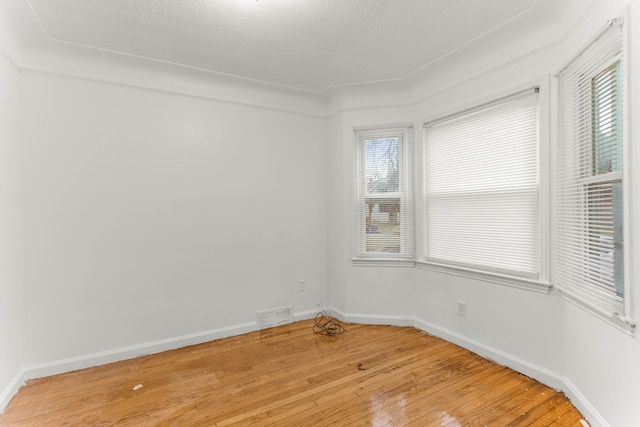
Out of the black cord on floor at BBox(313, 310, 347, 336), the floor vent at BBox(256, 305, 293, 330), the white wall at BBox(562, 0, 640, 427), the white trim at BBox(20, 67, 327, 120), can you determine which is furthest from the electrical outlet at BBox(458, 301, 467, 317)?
the white trim at BBox(20, 67, 327, 120)

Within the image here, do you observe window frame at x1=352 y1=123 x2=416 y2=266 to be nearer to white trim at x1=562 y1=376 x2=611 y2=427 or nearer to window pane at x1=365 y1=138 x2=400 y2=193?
window pane at x1=365 y1=138 x2=400 y2=193

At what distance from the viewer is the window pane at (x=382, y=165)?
336 cm

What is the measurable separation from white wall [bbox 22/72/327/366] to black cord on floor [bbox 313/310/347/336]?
0.61 ft

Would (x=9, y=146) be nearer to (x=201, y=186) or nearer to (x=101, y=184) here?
(x=101, y=184)

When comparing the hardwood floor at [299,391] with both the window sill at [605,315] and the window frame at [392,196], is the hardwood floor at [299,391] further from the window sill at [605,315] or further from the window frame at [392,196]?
the window frame at [392,196]

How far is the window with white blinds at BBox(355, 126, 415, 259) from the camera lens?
329 centimetres

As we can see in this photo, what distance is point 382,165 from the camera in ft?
11.2

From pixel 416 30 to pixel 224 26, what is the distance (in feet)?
4.61

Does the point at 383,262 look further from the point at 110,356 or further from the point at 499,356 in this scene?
the point at 110,356

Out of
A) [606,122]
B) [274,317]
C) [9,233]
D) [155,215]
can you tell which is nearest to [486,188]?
[606,122]

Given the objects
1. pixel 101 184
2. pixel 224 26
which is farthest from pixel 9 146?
pixel 224 26

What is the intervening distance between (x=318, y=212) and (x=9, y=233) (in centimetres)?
262

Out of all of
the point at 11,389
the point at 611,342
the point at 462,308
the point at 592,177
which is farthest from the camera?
the point at 462,308

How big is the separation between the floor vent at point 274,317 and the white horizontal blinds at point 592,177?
2.46 metres
